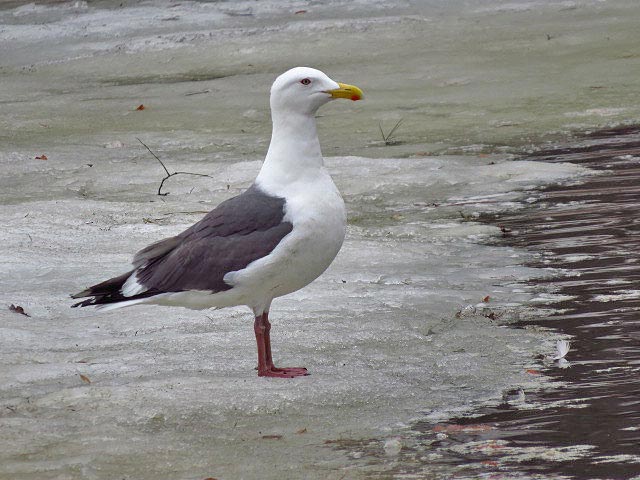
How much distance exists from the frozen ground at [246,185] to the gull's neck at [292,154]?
837 mm

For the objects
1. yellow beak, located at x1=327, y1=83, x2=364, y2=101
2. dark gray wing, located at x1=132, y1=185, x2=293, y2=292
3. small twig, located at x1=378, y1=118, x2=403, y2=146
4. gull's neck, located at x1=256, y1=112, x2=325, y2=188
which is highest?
yellow beak, located at x1=327, y1=83, x2=364, y2=101

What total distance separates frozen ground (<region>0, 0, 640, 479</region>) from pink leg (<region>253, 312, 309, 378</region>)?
0.08 m

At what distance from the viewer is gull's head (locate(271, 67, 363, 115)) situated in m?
5.48

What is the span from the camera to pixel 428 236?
26.0 feet

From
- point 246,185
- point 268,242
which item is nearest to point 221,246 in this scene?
point 268,242

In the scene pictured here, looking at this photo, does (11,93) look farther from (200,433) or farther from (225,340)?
(200,433)

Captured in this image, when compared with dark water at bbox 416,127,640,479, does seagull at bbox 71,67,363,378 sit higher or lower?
higher

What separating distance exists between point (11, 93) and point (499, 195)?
767cm

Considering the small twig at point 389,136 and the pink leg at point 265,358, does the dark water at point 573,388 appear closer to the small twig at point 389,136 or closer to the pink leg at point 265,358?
the pink leg at point 265,358

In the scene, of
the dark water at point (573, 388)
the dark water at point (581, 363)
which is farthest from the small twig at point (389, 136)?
the dark water at point (573, 388)

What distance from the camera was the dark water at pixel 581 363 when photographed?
4199mm

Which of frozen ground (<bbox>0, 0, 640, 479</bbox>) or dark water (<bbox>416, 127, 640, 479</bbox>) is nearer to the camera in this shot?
dark water (<bbox>416, 127, 640, 479</bbox>)

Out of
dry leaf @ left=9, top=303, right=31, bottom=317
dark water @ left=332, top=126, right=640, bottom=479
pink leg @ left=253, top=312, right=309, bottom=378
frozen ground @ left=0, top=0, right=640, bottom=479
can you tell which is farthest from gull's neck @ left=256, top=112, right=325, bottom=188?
dry leaf @ left=9, top=303, right=31, bottom=317

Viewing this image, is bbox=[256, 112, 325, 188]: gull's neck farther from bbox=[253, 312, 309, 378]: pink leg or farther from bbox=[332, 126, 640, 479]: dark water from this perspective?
bbox=[332, 126, 640, 479]: dark water
